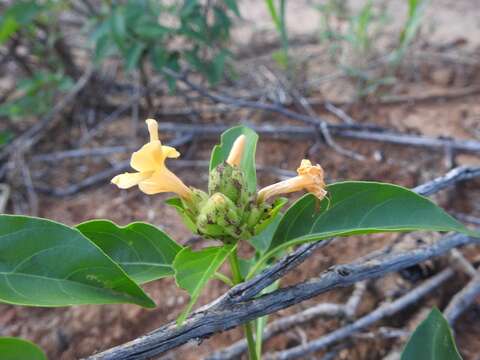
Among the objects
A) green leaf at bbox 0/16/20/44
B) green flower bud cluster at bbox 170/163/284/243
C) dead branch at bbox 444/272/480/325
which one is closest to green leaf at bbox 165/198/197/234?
Answer: green flower bud cluster at bbox 170/163/284/243

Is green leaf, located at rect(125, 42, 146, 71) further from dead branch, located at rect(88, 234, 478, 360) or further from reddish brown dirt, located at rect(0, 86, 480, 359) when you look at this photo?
dead branch, located at rect(88, 234, 478, 360)

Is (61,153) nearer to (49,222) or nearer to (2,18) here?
(2,18)

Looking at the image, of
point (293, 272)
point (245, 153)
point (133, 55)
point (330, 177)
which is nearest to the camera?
point (245, 153)

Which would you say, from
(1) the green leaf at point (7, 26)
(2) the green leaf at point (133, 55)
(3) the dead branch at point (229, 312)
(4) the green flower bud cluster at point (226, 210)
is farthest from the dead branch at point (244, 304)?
(1) the green leaf at point (7, 26)

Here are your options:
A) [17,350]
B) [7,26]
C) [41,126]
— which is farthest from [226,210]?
[41,126]

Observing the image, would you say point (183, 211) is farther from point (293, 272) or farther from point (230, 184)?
point (293, 272)

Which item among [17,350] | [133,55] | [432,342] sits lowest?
[432,342]

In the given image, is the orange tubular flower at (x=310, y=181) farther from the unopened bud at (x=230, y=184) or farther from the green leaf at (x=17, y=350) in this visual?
the green leaf at (x=17, y=350)

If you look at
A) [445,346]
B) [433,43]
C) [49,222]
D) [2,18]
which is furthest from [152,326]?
[433,43]

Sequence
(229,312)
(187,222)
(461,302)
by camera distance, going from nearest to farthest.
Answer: (229,312)
(187,222)
(461,302)
